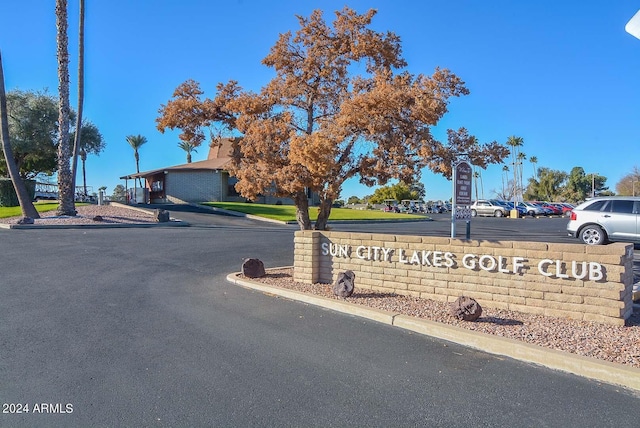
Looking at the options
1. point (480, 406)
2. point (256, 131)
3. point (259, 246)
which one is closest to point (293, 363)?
point (480, 406)

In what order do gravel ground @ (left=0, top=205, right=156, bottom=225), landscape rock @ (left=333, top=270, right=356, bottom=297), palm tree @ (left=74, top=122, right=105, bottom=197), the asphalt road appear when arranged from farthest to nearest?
palm tree @ (left=74, top=122, right=105, bottom=197)
gravel ground @ (left=0, top=205, right=156, bottom=225)
landscape rock @ (left=333, top=270, right=356, bottom=297)
the asphalt road

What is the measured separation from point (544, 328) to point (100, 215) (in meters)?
23.4

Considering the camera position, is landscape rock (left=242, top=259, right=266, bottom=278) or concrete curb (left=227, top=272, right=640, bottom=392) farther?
landscape rock (left=242, top=259, right=266, bottom=278)

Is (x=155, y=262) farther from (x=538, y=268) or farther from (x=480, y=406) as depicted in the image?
(x=480, y=406)

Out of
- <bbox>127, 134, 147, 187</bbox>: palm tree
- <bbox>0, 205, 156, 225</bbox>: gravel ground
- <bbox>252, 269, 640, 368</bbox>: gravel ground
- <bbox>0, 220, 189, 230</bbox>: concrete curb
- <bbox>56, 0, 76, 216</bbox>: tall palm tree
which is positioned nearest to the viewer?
<bbox>252, 269, 640, 368</bbox>: gravel ground

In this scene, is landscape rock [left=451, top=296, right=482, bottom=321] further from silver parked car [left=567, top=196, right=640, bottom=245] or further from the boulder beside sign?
silver parked car [left=567, top=196, right=640, bottom=245]

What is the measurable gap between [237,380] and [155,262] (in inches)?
321

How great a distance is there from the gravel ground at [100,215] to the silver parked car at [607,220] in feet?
62.2

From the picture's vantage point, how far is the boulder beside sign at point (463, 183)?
8039 mm

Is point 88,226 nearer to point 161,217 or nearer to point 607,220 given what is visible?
point 161,217

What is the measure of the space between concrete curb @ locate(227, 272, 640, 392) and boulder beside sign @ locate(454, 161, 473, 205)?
8.12 ft

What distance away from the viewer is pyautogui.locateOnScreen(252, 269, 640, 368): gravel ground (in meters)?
5.31

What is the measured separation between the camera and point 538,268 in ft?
22.3

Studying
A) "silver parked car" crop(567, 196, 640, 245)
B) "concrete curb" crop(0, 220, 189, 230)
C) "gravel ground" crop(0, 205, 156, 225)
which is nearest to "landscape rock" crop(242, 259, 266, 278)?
"silver parked car" crop(567, 196, 640, 245)
